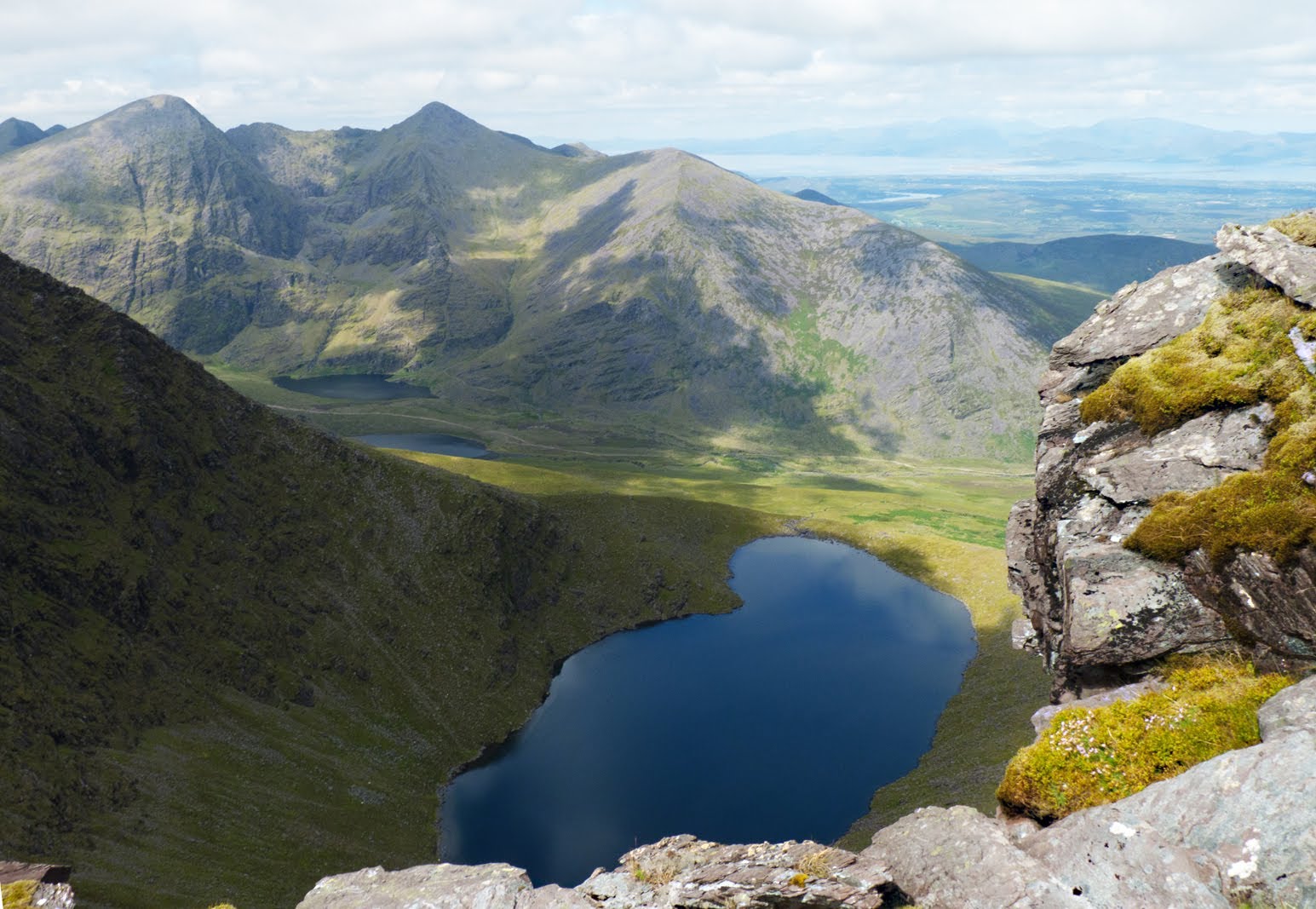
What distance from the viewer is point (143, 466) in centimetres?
8775

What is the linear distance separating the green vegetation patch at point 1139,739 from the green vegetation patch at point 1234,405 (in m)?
3.06

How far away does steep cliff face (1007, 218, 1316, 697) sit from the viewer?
18.5 meters

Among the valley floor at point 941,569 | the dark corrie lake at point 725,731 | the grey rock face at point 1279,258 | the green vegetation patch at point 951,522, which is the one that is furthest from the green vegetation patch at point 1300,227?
the green vegetation patch at point 951,522

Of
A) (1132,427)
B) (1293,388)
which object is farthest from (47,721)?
(1293,388)

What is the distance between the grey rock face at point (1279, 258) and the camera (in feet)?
73.5

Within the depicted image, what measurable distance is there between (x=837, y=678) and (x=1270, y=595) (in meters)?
94.3

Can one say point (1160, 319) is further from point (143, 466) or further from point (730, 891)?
point (143, 466)

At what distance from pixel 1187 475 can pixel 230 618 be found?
8781cm

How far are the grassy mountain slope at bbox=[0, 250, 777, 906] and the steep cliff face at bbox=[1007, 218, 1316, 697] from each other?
59805mm

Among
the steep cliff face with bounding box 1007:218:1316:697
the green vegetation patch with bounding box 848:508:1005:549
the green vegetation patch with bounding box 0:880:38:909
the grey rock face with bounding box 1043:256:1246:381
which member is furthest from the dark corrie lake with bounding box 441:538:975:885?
the grey rock face with bounding box 1043:256:1246:381

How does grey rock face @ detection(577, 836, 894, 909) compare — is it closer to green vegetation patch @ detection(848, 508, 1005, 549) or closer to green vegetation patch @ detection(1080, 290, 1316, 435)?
green vegetation patch @ detection(1080, 290, 1316, 435)

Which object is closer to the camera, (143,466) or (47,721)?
(47,721)

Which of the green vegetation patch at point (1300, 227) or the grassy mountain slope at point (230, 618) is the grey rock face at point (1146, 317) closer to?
the green vegetation patch at point (1300, 227)

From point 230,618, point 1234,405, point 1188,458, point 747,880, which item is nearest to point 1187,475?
point 1188,458
